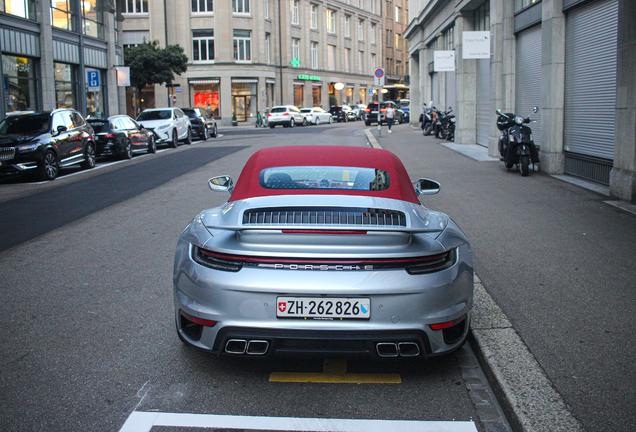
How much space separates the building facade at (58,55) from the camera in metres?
25.8

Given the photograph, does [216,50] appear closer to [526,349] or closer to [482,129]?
[482,129]

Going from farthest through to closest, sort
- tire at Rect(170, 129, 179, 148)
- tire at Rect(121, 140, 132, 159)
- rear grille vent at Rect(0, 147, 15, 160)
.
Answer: tire at Rect(170, 129, 179, 148)
tire at Rect(121, 140, 132, 159)
rear grille vent at Rect(0, 147, 15, 160)

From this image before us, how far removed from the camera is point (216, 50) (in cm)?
6184

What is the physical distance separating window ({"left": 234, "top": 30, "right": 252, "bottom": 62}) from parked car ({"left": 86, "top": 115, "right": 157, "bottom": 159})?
133 ft

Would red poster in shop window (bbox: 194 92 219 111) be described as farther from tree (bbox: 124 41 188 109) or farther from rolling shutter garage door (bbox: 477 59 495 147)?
rolling shutter garage door (bbox: 477 59 495 147)

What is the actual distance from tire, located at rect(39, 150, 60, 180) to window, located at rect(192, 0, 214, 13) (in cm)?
4846

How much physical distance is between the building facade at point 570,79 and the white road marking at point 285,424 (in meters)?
8.09

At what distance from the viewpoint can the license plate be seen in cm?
361

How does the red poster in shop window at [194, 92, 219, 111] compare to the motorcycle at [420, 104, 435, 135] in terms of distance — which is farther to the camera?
the red poster in shop window at [194, 92, 219, 111]

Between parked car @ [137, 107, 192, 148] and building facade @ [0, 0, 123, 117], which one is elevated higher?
building facade @ [0, 0, 123, 117]

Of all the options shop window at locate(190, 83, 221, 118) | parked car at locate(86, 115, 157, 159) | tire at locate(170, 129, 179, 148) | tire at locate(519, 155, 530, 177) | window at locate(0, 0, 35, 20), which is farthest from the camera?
shop window at locate(190, 83, 221, 118)

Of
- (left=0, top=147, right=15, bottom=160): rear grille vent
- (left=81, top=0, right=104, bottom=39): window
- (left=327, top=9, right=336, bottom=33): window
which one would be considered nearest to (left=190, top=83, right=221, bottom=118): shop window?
(left=327, top=9, right=336, bottom=33): window

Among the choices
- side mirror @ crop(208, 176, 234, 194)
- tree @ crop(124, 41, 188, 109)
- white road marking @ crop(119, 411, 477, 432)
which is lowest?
white road marking @ crop(119, 411, 477, 432)

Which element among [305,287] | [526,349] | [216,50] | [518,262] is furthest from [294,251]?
[216,50]
